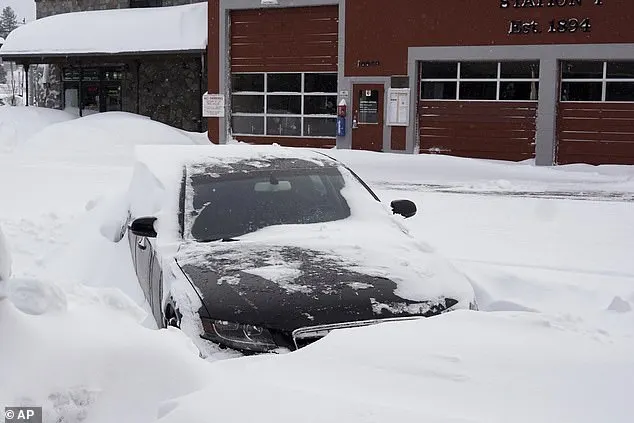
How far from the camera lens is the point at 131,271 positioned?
6703mm

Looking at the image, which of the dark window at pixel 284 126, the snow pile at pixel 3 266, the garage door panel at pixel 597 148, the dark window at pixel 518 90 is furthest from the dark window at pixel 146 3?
the snow pile at pixel 3 266

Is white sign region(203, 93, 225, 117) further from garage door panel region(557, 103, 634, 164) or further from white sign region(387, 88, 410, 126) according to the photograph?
garage door panel region(557, 103, 634, 164)

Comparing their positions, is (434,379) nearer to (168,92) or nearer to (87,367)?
(87,367)

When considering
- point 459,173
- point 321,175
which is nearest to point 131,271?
point 321,175

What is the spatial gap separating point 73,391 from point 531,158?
66.0ft

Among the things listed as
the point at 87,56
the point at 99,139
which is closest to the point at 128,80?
the point at 87,56

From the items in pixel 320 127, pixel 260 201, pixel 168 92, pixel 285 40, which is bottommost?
pixel 260 201

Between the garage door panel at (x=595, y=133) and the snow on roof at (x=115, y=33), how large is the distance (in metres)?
11.9

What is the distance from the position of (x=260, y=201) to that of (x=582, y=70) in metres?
16.9

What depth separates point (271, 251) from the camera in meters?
5.08

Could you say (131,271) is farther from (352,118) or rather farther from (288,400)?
(352,118)

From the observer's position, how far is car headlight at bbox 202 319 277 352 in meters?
4.15

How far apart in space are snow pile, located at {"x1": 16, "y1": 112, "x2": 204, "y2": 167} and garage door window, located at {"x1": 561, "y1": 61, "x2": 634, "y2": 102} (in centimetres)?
1114

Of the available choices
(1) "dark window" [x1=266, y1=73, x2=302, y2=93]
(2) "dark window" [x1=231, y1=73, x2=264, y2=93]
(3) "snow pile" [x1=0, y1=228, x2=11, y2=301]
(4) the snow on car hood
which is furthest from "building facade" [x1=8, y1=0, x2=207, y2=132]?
(3) "snow pile" [x1=0, y1=228, x2=11, y2=301]
